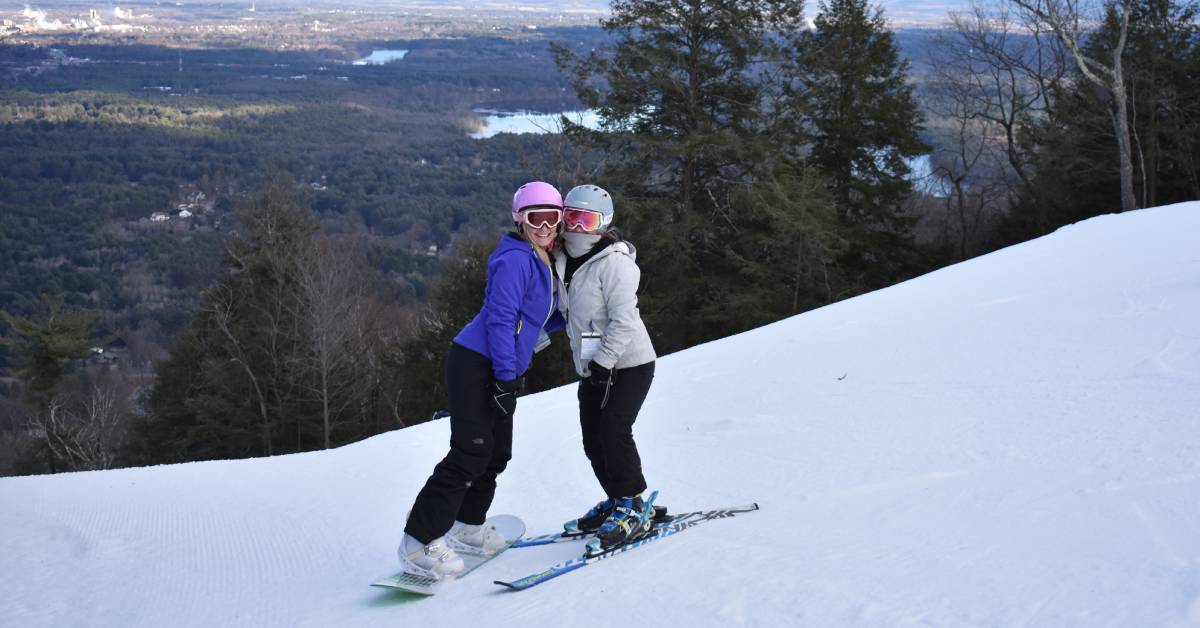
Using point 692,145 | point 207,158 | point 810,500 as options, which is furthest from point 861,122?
point 207,158

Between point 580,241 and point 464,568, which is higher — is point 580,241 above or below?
above

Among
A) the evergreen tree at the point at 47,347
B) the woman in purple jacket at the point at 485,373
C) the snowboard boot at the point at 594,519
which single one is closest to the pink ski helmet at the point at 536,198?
the woman in purple jacket at the point at 485,373

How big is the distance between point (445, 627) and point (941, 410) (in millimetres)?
3680

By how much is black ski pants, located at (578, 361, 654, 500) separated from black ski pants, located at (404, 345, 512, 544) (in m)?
0.48

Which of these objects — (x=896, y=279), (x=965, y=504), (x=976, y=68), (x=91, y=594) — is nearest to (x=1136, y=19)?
(x=976, y=68)

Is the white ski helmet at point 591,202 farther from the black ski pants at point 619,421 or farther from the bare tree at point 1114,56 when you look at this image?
the bare tree at point 1114,56

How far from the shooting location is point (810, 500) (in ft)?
15.9

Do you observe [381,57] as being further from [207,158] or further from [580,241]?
[580,241]

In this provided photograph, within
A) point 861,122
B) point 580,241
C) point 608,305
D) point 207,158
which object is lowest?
point 207,158

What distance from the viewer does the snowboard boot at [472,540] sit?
186 inches

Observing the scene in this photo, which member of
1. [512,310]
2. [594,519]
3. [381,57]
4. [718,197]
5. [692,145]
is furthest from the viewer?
[381,57]

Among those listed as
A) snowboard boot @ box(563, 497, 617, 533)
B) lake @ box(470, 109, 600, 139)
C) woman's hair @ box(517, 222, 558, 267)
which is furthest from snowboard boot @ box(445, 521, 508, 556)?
lake @ box(470, 109, 600, 139)

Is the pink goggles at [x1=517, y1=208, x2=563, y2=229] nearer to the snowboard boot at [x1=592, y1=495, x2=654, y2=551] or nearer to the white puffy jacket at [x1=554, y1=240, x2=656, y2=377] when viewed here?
the white puffy jacket at [x1=554, y1=240, x2=656, y2=377]

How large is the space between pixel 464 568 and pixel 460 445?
0.63 meters
